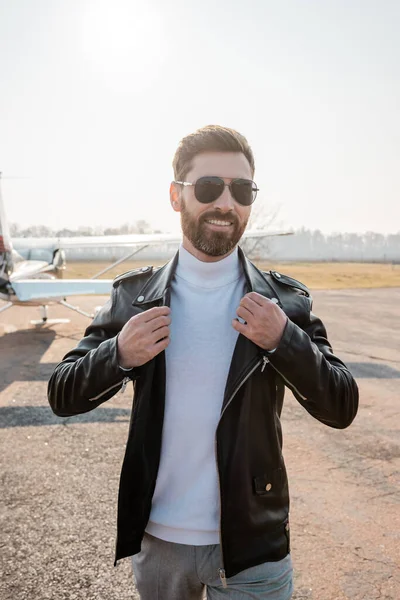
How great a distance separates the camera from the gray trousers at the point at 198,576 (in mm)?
1519

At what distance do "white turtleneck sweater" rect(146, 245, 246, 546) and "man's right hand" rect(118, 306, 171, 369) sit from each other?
144 mm

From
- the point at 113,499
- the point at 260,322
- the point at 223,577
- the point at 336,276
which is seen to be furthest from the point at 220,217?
the point at 336,276

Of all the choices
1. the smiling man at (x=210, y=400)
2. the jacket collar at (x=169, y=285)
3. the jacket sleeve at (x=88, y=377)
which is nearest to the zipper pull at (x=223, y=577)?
the smiling man at (x=210, y=400)

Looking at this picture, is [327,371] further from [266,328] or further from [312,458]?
[312,458]

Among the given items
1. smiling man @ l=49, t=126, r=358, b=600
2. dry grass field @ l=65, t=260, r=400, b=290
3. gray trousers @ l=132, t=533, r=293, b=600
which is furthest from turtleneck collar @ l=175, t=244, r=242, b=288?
dry grass field @ l=65, t=260, r=400, b=290

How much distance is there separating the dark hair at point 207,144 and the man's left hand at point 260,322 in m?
0.51

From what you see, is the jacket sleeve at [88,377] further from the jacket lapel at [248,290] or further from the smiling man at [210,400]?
the jacket lapel at [248,290]

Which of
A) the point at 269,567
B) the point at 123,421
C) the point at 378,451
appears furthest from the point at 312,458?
the point at 269,567

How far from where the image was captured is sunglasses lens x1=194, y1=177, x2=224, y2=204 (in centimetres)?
160

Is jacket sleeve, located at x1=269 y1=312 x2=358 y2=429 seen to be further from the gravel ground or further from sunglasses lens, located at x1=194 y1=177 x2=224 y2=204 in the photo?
the gravel ground

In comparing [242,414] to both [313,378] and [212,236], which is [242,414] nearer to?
[313,378]

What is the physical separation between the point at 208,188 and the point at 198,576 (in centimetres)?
122

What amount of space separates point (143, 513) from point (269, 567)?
0.43 m

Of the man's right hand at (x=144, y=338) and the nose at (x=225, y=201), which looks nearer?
the man's right hand at (x=144, y=338)
